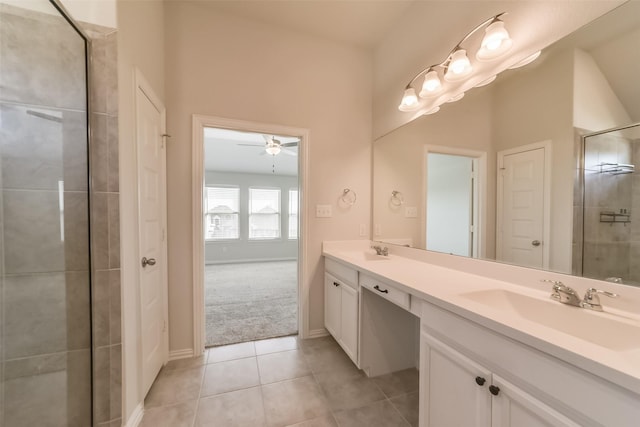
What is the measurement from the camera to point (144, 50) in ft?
4.99

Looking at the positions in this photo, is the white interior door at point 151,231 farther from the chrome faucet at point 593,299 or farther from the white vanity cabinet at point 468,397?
the chrome faucet at point 593,299

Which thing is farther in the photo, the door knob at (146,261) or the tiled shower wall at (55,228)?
the door knob at (146,261)

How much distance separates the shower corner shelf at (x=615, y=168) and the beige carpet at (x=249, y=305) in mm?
2489

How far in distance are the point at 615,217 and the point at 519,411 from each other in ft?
2.79

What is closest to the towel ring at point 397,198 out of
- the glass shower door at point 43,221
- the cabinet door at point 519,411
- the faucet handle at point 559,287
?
the faucet handle at point 559,287

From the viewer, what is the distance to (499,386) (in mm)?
824

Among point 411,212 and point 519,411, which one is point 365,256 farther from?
point 519,411

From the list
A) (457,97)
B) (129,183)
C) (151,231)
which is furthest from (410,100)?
(151,231)

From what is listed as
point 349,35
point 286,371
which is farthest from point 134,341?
point 349,35

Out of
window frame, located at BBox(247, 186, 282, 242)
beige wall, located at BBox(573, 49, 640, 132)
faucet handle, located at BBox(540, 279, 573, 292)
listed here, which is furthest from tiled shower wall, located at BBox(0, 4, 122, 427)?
window frame, located at BBox(247, 186, 282, 242)

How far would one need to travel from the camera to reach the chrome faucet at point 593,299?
91 centimetres

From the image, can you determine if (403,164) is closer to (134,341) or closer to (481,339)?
(481,339)

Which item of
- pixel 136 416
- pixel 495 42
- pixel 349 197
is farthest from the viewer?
pixel 349 197

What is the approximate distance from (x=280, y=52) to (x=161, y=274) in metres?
2.20
